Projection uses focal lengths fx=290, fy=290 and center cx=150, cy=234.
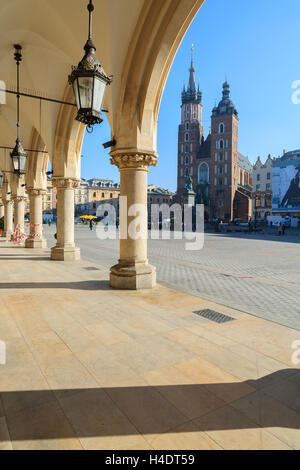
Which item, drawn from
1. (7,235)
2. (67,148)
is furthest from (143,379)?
(7,235)

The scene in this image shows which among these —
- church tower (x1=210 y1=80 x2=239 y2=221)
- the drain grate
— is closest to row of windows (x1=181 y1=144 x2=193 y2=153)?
church tower (x1=210 y1=80 x2=239 y2=221)

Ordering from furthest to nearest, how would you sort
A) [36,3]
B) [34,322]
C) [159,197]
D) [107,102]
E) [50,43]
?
[159,197] → [50,43] → [107,102] → [36,3] → [34,322]

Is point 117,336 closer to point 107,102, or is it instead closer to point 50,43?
point 107,102

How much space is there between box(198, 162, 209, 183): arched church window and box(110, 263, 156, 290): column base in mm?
A: 72882

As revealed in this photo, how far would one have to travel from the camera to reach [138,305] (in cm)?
527

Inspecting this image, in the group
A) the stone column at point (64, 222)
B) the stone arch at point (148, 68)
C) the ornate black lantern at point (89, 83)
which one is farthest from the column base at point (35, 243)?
the ornate black lantern at point (89, 83)

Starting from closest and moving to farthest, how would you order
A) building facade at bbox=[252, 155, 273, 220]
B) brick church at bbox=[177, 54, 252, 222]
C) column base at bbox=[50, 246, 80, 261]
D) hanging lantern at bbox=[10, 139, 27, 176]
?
hanging lantern at bbox=[10, 139, 27, 176], column base at bbox=[50, 246, 80, 261], building facade at bbox=[252, 155, 273, 220], brick church at bbox=[177, 54, 252, 222]

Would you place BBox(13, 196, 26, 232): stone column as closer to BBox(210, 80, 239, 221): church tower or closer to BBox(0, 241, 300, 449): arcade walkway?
BBox(0, 241, 300, 449): arcade walkway

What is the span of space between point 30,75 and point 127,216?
7519 millimetres

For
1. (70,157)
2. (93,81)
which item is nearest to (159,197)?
(70,157)

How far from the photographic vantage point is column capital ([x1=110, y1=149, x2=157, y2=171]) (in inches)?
255

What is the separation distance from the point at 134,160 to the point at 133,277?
2611 millimetres

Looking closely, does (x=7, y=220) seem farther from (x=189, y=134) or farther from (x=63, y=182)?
(x=189, y=134)

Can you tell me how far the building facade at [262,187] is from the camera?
217 ft
